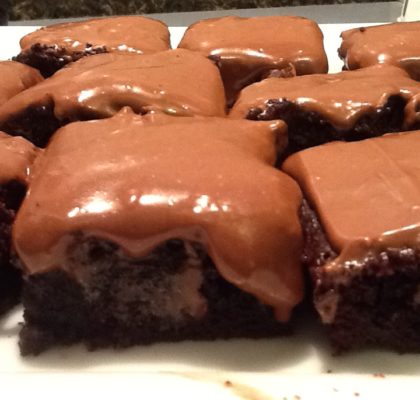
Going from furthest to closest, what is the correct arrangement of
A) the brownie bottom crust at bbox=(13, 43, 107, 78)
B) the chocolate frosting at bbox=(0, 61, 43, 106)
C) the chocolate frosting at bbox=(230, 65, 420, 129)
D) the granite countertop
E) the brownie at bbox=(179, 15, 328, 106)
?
the granite countertop → the brownie bottom crust at bbox=(13, 43, 107, 78) → the brownie at bbox=(179, 15, 328, 106) → the chocolate frosting at bbox=(0, 61, 43, 106) → the chocolate frosting at bbox=(230, 65, 420, 129)

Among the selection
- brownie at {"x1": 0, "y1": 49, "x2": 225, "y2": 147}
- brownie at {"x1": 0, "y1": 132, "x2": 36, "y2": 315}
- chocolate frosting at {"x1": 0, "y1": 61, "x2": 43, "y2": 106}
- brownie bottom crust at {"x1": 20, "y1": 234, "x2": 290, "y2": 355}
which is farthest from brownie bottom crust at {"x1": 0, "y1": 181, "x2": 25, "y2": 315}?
chocolate frosting at {"x1": 0, "y1": 61, "x2": 43, "y2": 106}

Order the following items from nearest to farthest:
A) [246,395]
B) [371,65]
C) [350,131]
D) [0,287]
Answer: [246,395] < [0,287] < [350,131] < [371,65]

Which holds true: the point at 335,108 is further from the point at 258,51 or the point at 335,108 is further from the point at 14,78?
the point at 14,78

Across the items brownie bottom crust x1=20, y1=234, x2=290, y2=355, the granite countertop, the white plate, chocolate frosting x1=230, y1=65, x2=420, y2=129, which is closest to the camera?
the white plate

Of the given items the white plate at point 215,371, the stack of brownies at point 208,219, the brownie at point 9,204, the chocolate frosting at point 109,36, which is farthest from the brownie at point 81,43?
the white plate at point 215,371

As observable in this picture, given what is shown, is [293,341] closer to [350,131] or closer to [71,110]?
[350,131]

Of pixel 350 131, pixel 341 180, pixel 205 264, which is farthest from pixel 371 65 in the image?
pixel 205 264

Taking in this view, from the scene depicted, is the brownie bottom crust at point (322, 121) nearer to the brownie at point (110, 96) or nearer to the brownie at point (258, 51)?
the brownie at point (110, 96)

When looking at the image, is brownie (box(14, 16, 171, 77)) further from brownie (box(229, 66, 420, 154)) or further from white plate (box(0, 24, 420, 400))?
white plate (box(0, 24, 420, 400))
